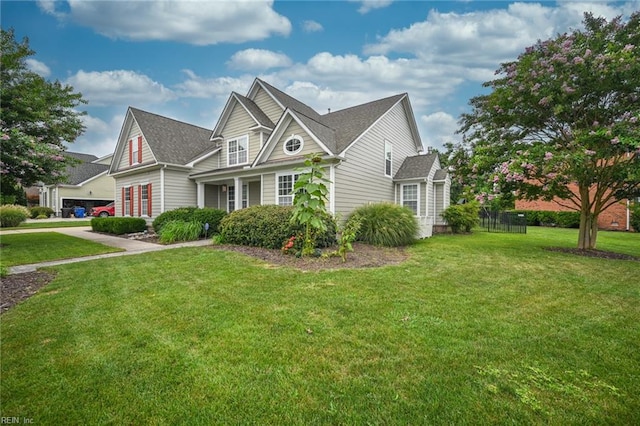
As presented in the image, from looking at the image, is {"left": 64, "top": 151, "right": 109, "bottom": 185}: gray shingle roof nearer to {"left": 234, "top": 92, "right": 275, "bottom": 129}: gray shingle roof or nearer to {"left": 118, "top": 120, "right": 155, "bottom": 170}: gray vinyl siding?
{"left": 118, "top": 120, "right": 155, "bottom": 170}: gray vinyl siding

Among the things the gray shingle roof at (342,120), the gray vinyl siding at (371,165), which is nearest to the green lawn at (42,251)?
the gray vinyl siding at (371,165)

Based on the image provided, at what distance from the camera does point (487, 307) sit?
425 cm

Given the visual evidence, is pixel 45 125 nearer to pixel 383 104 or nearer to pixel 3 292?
pixel 3 292

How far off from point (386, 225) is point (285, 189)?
4841 mm

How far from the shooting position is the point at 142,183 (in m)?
16.8

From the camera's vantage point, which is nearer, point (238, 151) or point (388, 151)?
point (388, 151)

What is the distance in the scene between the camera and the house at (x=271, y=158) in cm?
1240

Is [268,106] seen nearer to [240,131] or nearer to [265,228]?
[240,131]

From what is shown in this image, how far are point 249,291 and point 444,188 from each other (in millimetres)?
14276

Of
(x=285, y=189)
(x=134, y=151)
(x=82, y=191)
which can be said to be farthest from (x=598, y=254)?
(x=82, y=191)

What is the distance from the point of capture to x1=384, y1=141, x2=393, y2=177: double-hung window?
1486cm

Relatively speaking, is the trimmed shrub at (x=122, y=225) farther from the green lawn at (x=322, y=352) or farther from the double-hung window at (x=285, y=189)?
the green lawn at (x=322, y=352)

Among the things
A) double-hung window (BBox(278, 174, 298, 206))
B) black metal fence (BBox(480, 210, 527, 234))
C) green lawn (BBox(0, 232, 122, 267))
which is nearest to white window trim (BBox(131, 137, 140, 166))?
green lawn (BBox(0, 232, 122, 267))

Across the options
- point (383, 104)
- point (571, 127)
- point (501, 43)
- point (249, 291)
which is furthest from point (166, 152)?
point (571, 127)
